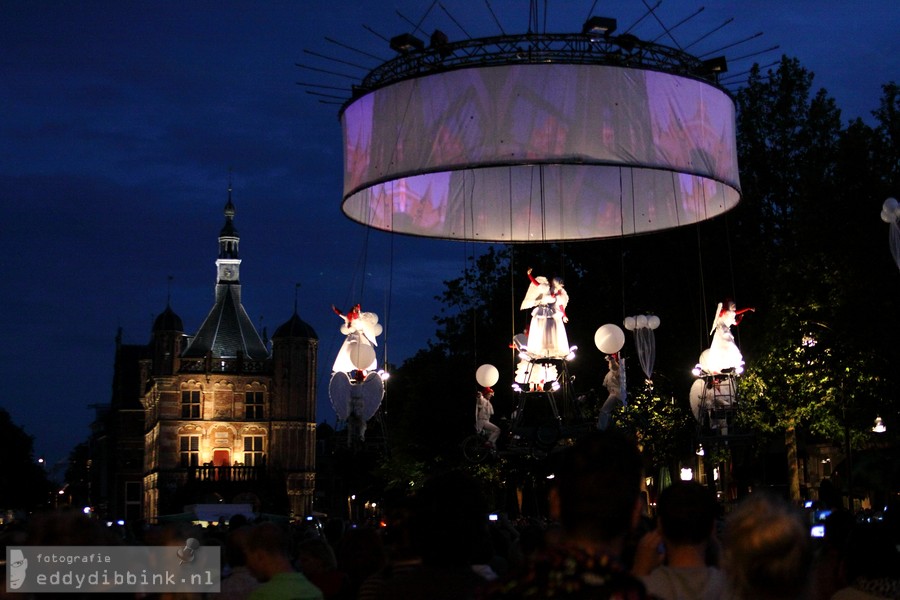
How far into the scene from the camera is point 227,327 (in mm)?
102688

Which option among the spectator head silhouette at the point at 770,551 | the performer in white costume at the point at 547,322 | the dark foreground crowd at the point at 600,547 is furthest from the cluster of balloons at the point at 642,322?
the spectator head silhouette at the point at 770,551

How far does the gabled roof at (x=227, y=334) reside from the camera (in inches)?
3949

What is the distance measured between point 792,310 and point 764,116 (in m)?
10.2

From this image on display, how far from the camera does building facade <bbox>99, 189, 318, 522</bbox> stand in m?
91.7

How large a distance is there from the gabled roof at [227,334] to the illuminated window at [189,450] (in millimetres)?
7115

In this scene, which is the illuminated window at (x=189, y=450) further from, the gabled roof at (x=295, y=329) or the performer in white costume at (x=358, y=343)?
the performer in white costume at (x=358, y=343)

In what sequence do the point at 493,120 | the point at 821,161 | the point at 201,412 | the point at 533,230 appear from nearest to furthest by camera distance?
the point at 493,120
the point at 533,230
the point at 821,161
the point at 201,412

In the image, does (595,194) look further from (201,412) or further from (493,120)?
(201,412)

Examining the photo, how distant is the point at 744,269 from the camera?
126 feet

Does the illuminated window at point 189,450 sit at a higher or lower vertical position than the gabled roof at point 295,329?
lower

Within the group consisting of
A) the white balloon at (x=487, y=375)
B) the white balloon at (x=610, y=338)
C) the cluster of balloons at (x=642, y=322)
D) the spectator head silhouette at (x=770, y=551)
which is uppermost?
the cluster of balloons at (x=642, y=322)

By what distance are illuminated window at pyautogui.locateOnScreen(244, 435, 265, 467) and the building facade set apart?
75 millimetres

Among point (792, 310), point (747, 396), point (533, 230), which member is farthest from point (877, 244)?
point (533, 230)

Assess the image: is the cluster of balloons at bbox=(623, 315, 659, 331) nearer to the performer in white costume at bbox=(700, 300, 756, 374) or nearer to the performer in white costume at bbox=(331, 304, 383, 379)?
the performer in white costume at bbox=(700, 300, 756, 374)
